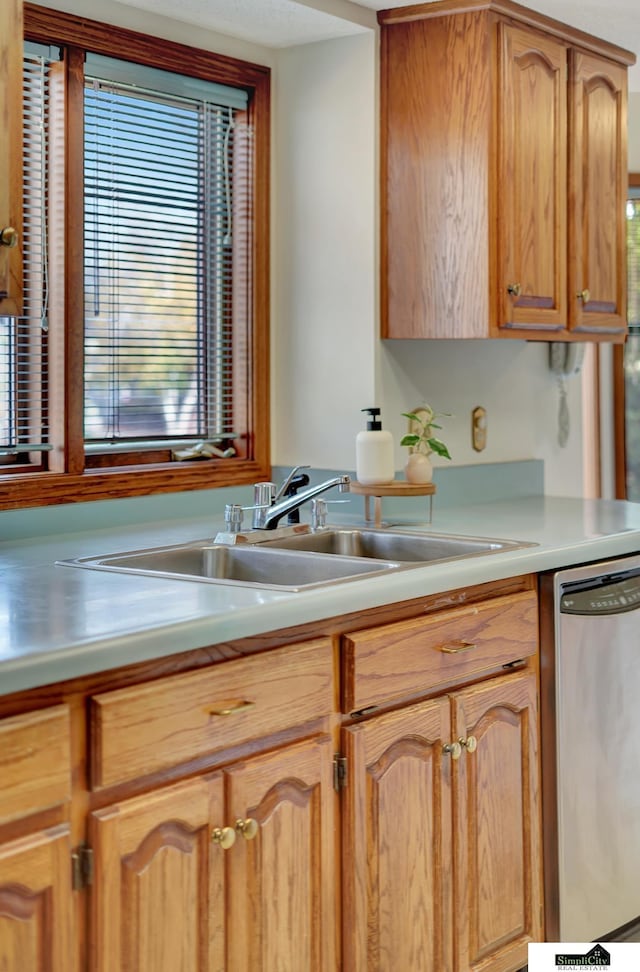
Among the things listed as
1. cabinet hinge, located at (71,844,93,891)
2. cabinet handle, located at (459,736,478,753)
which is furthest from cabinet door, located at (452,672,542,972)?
cabinet hinge, located at (71,844,93,891)

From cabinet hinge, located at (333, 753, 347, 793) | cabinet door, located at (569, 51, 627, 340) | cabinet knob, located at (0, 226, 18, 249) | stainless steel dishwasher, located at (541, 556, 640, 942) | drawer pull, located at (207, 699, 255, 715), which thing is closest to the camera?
drawer pull, located at (207, 699, 255, 715)

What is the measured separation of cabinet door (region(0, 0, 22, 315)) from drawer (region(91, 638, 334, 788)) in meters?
0.71

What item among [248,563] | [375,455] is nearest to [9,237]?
[248,563]

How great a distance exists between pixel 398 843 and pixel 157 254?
5.23 feet

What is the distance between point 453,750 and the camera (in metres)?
2.38

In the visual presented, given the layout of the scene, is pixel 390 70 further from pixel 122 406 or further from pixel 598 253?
pixel 122 406

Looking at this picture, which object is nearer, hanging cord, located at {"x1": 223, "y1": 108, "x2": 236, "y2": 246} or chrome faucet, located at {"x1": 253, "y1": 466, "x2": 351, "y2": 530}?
chrome faucet, located at {"x1": 253, "y1": 466, "x2": 351, "y2": 530}

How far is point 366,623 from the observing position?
221cm

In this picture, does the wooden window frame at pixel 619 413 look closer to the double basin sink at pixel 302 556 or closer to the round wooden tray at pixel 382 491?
the round wooden tray at pixel 382 491

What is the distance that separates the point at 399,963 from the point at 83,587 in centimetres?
93

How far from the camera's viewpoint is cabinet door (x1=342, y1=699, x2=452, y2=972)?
7.13ft
